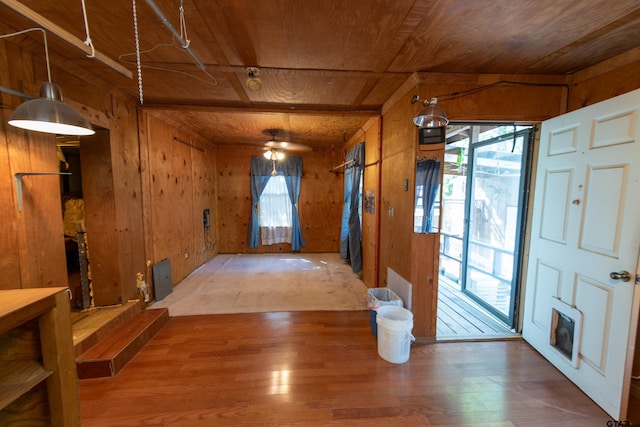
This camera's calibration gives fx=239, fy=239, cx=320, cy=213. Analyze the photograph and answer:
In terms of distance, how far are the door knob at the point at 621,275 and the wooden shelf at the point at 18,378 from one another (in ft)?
10.1

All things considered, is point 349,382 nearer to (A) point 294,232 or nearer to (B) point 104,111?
(B) point 104,111

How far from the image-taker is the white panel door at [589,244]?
146 cm

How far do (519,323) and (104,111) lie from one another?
461cm

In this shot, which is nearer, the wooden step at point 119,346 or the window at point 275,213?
the wooden step at point 119,346

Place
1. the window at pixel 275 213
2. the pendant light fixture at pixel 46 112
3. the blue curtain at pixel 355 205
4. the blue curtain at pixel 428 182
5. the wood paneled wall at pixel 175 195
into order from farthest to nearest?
the window at pixel 275 213
the blue curtain at pixel 355 205
the wood paneled wall at pixel 175 195
the blue curtain at pixel 428 182
the pendant light fixture at pixel 46 112

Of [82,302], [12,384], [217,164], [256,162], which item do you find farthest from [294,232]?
[12,384]

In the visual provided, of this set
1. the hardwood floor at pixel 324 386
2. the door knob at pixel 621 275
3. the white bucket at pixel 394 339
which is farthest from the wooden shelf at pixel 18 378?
the door knob at pixel 621 275

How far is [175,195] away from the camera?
12.0 feet

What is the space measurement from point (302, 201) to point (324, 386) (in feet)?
13.8

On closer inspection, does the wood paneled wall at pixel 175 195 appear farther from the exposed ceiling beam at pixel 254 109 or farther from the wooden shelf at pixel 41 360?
the wooden shelf at pixel 41 360

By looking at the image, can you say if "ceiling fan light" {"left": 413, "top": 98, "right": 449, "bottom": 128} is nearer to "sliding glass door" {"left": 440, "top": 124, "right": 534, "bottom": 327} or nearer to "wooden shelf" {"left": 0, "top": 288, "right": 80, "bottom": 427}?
"sliding glass door" {"left": 440, "top": 124, "right": 534, "bottom": 327}

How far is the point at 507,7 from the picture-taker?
52.2 inches

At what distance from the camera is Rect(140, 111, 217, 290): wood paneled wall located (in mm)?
3031

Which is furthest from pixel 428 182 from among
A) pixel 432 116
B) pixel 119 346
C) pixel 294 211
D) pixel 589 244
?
pixel 294 211
